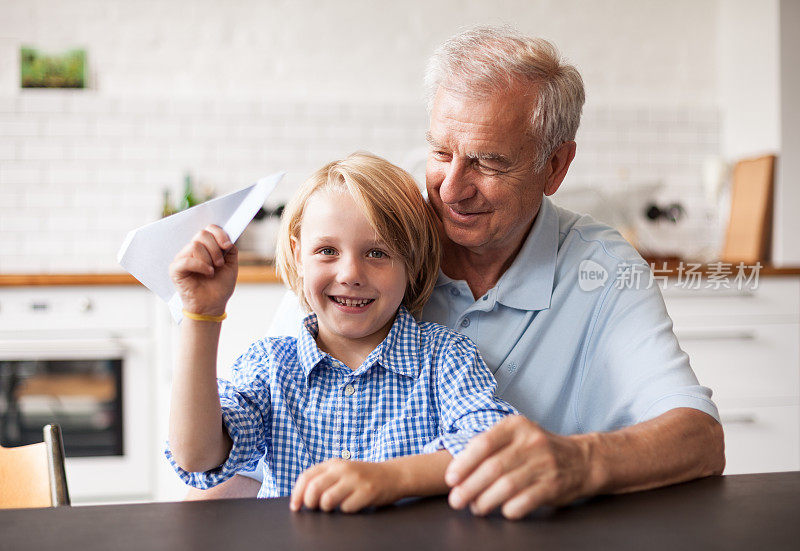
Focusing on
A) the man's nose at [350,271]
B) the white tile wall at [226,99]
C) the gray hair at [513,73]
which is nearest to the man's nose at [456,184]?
the gray hair at [513,73]

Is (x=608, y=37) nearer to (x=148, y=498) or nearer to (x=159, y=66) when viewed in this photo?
(x=159, y=66)

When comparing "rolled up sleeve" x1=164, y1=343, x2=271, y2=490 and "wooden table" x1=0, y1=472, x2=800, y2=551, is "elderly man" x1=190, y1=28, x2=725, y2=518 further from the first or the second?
"wooden table" x1=0, y1=472, x2=800, y2=551

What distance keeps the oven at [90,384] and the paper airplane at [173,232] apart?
205 cm

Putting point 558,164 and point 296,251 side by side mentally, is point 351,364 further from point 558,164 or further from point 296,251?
point 558,164

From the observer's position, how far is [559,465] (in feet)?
2.90

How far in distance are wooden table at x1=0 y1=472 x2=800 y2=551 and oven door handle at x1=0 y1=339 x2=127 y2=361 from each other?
7.24 feet

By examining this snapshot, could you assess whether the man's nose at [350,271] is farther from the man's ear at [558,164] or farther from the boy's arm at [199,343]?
the man's ear at [558,164]

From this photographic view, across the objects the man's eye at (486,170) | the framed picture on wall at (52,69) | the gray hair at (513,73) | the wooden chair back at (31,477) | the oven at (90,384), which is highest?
the framed picture on wall at (52,69)

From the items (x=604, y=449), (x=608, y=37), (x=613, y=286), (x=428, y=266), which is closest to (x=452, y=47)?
(x=428, y=266)

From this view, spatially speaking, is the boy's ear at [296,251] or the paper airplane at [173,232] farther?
the boy's ear at [296,251]

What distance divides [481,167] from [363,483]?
0.75 m

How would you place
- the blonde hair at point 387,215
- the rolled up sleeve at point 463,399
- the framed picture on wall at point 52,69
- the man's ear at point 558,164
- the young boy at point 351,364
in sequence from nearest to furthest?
1. the rolled up sleeve at point 463,399
2. the young boy at point 351,364
3. the blonde hair at point 387,215
4. the man's ear at point 558,164
5. the framed picture on wall at point 52,69

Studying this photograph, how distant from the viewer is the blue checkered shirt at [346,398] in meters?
1.23

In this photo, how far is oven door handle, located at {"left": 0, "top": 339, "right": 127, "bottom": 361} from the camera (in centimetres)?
294
